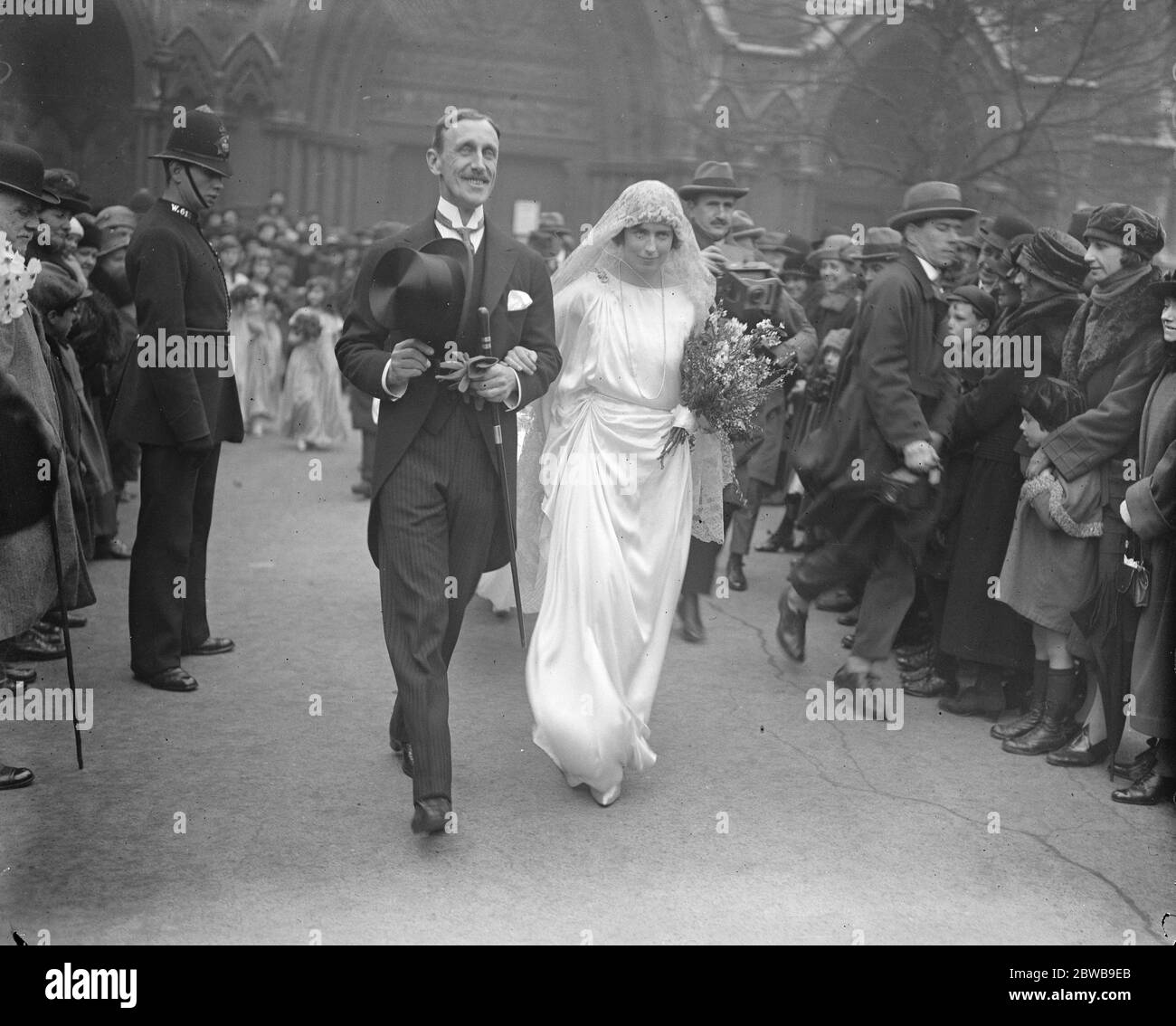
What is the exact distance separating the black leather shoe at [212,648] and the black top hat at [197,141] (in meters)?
2.34

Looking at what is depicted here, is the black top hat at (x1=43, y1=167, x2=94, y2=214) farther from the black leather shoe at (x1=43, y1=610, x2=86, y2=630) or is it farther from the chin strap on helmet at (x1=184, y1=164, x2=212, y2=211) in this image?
the black leather shoe at (x1=43, y1=610, x2=86, y2=630)

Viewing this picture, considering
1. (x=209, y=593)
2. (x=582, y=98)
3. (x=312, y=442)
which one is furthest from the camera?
(x=582, y=98)

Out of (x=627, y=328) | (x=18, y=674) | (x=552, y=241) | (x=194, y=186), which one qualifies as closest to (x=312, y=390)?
(x=552, y=241)

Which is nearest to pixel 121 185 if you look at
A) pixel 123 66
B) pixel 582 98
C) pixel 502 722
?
pixel 123 66

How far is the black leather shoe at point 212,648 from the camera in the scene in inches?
274

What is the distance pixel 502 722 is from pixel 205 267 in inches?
100.0

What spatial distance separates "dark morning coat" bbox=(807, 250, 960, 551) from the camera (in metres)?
6.55

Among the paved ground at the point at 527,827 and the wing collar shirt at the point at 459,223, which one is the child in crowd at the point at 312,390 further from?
the wing collar shirt at the point at 459,223

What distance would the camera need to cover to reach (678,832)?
4953mm

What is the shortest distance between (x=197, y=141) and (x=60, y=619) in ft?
8.52

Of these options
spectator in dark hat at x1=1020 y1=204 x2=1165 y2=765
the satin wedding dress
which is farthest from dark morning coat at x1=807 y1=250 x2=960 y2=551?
the satin wedding dress

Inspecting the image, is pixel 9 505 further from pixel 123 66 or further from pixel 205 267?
pixel 123 66
